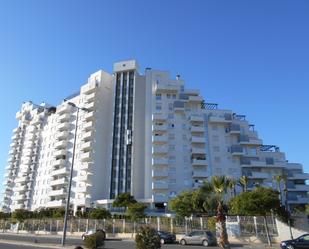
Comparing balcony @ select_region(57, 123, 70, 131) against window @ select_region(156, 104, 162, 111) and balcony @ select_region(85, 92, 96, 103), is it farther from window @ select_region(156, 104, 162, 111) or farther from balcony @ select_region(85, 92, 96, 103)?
window @ select_region(156, 104, 162, 111)

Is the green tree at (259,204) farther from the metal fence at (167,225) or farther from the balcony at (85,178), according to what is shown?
the balcony at (85,178)

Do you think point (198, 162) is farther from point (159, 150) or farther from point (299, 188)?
point (299, 188)

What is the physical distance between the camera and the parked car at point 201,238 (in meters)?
33.9

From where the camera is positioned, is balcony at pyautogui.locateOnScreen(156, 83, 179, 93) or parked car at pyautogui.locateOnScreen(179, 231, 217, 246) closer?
parked car at pyautogui.locateOnScreen(179, 231, 217, 246)

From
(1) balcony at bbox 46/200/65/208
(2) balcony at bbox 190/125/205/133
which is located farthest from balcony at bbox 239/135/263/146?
(1) balcony at bbox 46/200/65/208

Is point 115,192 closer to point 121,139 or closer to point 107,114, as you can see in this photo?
point 121,139

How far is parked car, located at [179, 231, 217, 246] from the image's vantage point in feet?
111

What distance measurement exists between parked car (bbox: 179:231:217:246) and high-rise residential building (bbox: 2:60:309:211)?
3969 centimetres

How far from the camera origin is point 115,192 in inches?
3211

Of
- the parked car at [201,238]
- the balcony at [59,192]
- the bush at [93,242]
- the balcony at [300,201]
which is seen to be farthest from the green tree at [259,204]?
the balcony at [59,192]

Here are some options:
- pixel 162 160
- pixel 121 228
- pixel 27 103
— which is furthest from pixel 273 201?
pixel 27 103

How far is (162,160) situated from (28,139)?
2353 inches

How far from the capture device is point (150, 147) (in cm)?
8256

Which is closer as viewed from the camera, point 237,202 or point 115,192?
point 237,202
